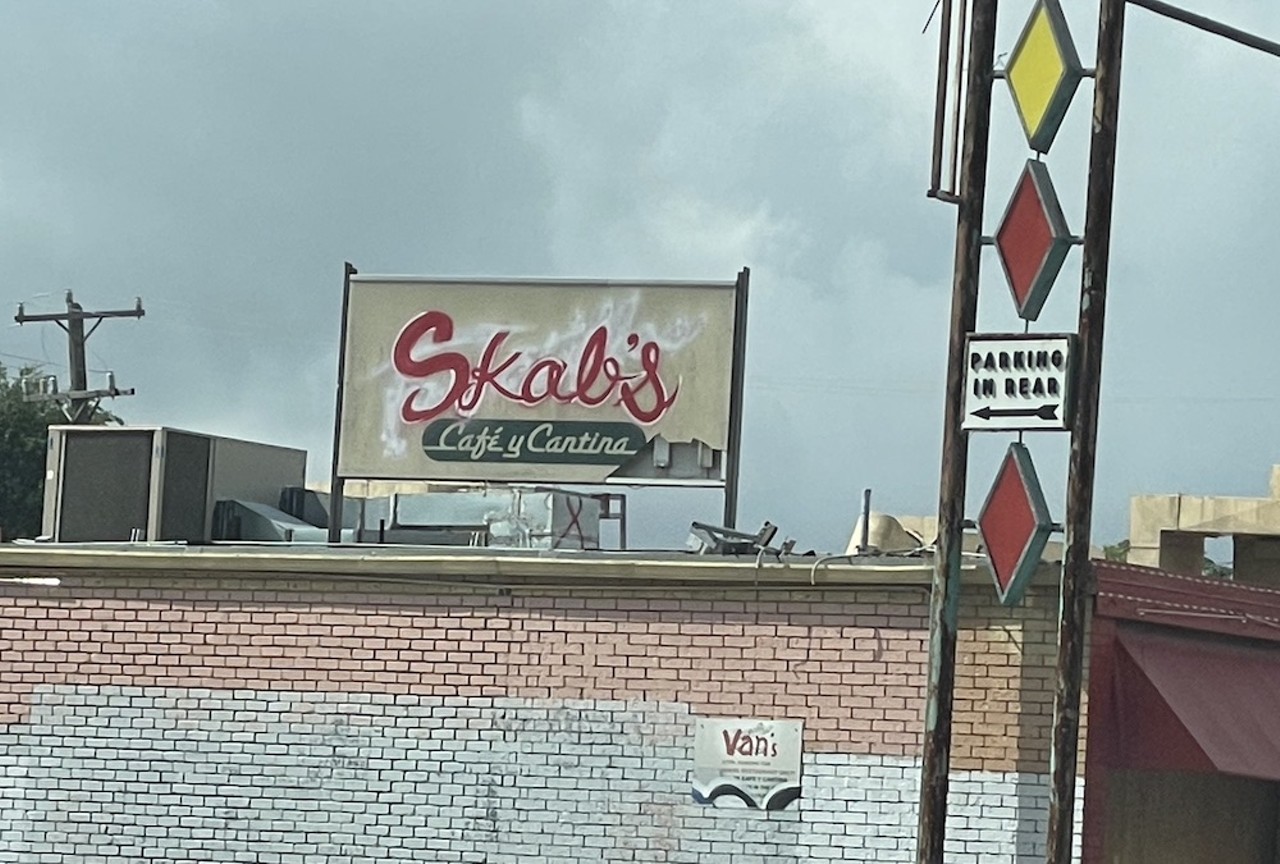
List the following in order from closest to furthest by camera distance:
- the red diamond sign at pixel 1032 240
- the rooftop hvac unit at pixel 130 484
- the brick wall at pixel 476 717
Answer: the red diamond sign at pixel 1032 240 < the brick wall at pixel 476 717 < the rooftop hvac unit at pixel 130 484

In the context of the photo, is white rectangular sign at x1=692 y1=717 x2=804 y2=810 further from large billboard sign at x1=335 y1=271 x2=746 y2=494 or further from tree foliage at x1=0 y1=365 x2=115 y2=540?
tree foliage at x1=0 y1=365 x2=115 y2=540

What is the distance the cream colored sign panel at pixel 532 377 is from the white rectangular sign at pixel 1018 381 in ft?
9.37

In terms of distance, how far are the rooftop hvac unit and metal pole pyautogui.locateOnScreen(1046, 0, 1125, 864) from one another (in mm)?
6871

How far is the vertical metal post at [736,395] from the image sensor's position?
14.6 m

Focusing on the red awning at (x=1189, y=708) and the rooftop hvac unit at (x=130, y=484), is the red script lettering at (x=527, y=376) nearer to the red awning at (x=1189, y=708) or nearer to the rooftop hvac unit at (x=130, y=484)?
the rooftop hvac unit at (x=130, y=484)

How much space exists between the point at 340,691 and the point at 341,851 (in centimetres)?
103

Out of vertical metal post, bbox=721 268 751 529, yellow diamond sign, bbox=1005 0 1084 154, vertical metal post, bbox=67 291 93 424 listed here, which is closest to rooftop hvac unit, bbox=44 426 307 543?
vertical metal post, bbox=721 268 751 529

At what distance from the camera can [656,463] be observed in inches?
577

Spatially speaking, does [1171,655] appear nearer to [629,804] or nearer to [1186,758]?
[1186,758]

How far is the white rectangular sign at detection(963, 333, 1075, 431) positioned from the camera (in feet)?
38.4

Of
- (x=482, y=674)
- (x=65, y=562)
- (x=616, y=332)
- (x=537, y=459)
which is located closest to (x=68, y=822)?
(x=65, y=562)

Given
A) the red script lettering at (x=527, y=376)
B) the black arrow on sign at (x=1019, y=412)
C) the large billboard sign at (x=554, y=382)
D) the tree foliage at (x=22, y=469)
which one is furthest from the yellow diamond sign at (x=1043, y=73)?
the tree foliage at (x=22, y=469)

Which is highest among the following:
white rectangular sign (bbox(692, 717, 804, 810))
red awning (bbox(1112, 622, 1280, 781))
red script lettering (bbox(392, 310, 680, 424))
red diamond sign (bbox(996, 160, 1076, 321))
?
red diamond sign (bbox(996, 160, 1076, 321))

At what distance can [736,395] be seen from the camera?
14609 millimetres
